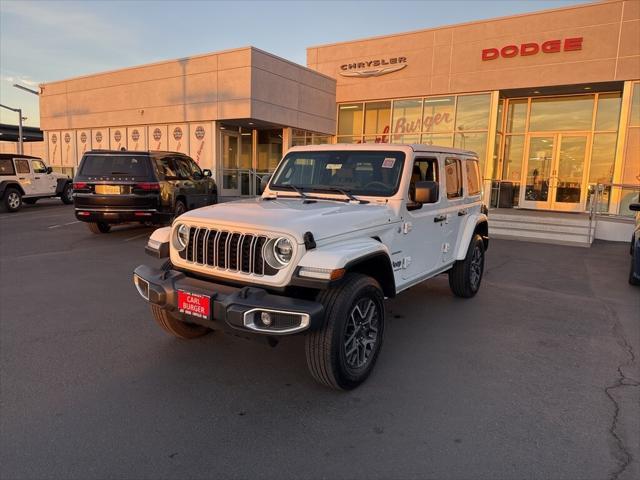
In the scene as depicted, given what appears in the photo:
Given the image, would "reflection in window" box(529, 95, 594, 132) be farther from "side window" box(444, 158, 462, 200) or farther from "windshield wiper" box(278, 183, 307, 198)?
"windshield wiper" box(278, 183, 307, 198)

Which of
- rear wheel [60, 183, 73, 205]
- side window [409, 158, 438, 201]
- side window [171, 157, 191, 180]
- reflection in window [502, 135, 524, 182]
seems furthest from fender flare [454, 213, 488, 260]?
rear wheel [60, 183, 73, 205]

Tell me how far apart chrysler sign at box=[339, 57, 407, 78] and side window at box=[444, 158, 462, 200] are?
14.6 m

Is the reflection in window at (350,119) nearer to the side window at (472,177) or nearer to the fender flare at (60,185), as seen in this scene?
the fender flare at (60,185)

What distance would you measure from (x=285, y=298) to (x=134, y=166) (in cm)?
813

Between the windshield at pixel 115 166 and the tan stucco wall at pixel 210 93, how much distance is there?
26.5 feet

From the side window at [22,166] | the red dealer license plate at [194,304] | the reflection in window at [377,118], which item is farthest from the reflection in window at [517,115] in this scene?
the side window at [22,166]

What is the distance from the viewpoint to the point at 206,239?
3.61m

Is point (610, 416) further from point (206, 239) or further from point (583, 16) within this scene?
point (583, 16)

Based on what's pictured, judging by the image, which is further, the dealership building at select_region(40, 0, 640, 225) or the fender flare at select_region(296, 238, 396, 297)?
the dealership building at select_region(40, 0, 640, 225)

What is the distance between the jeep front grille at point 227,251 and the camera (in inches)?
132

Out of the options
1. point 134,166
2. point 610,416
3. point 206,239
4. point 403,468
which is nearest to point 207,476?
point 403,468

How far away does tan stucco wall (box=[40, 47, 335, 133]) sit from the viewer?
17.7m

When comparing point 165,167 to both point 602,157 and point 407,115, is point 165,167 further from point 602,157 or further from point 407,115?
point 602,157

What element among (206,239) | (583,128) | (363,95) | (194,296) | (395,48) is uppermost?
(395,48)
